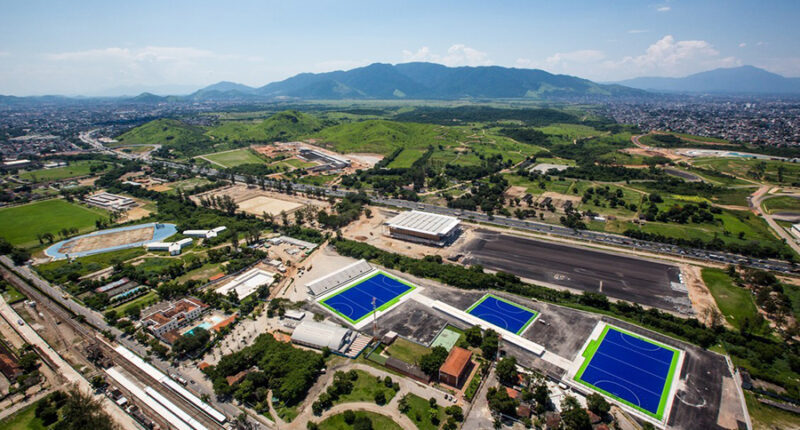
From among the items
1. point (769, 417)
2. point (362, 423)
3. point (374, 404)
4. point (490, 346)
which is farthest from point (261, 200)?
point (769, 417)

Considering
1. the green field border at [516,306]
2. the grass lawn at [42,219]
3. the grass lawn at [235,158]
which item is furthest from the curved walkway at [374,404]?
the grass lawn at [235,158]

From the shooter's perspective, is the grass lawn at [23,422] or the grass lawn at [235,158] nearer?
the grass lawn at [23,422]

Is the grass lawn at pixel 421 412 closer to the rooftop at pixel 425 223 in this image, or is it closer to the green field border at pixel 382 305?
the green field border at pixel 382 305

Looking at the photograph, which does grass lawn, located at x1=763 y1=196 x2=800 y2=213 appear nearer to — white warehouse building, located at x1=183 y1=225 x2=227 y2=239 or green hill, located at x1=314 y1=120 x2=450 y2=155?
green hill, located at x1=314 y1=120 x2=450 y2=155

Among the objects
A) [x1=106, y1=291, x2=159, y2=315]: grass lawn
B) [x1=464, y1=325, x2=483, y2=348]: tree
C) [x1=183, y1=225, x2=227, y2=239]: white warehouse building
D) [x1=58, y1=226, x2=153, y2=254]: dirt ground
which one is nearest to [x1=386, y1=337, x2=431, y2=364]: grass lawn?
[x1=464, y1=325, x2=483, y2=348]: tree

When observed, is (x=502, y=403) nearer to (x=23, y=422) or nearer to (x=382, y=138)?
(x=23, y=422)

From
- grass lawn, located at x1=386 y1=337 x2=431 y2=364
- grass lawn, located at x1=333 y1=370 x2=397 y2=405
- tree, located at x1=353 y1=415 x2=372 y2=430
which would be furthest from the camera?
grass lawn, located at x1=386 y1=337 x2=431 y2=364

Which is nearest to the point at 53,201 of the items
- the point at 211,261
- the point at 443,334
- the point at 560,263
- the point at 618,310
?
the point at 211,261
